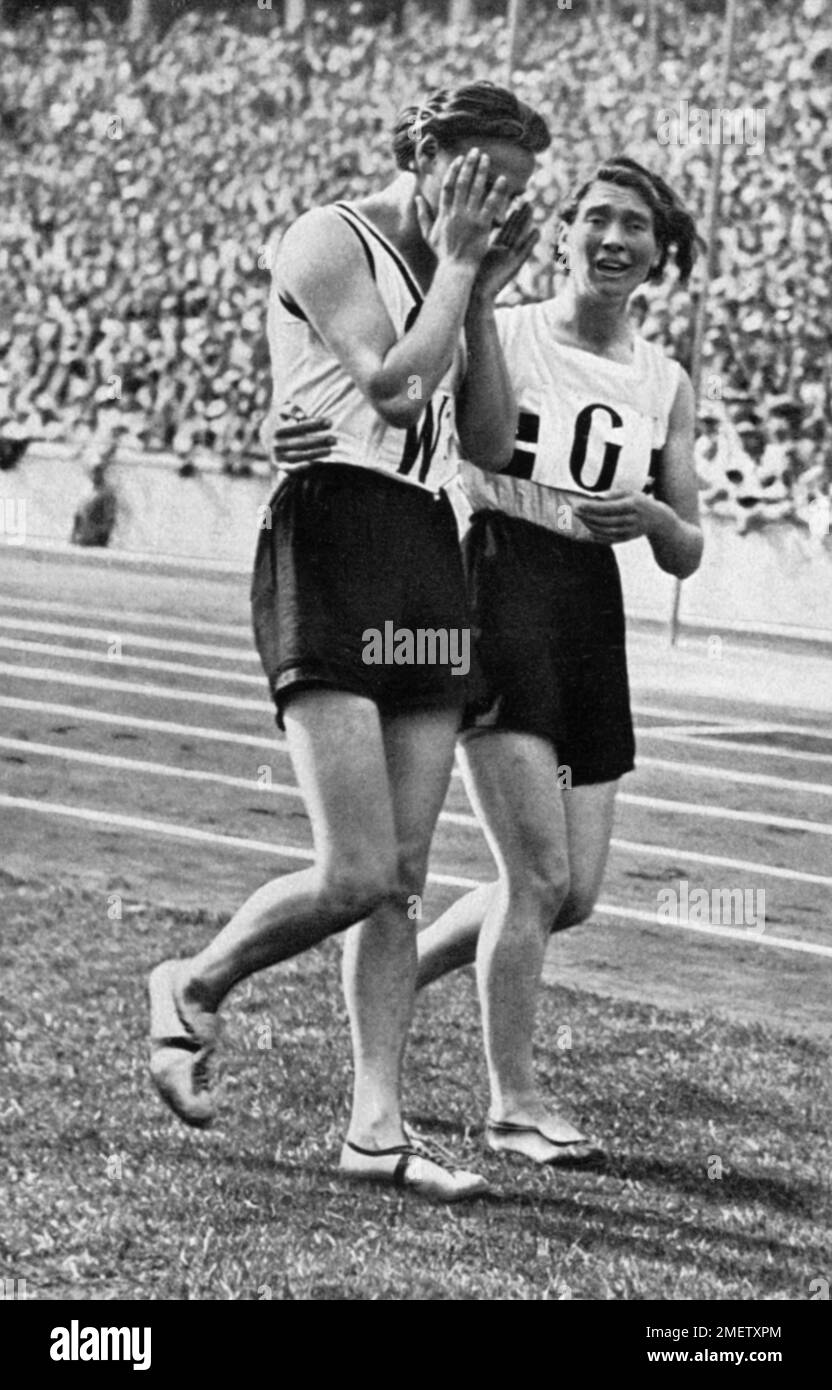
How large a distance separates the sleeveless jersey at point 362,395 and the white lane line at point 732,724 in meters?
7.73

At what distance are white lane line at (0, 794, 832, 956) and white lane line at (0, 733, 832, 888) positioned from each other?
0.78 m

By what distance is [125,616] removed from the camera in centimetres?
1616

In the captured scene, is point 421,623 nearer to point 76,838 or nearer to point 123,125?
point 76,838

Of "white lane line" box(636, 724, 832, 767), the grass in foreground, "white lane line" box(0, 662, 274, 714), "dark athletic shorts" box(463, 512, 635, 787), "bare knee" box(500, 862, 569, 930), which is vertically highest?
"dark athletic shorts" box(463, 512, 635, 787)

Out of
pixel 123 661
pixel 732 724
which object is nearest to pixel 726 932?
pixel 732 724

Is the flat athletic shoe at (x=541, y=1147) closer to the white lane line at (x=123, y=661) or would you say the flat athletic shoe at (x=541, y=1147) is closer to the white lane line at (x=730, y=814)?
the white lane line at (x=730, y=814)

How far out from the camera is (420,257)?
15.0 feet

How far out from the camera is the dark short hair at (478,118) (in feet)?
14.3

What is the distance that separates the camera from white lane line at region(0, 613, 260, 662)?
1466cm

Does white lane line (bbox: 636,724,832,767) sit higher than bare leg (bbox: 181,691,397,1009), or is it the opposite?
bare leg (bbox: 181,691,397,1009)

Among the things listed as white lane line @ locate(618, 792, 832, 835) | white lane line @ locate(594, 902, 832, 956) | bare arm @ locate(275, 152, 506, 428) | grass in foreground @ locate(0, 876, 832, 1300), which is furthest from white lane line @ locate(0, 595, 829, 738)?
bare arm @ locate(275, 152, 506, 428)

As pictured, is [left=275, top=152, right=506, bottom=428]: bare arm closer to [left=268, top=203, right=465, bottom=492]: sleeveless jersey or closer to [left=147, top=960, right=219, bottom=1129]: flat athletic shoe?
[left=268, top=203, right=465, bottom=492]: sleeveless jersey

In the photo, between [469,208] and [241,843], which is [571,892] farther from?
[241,843]
